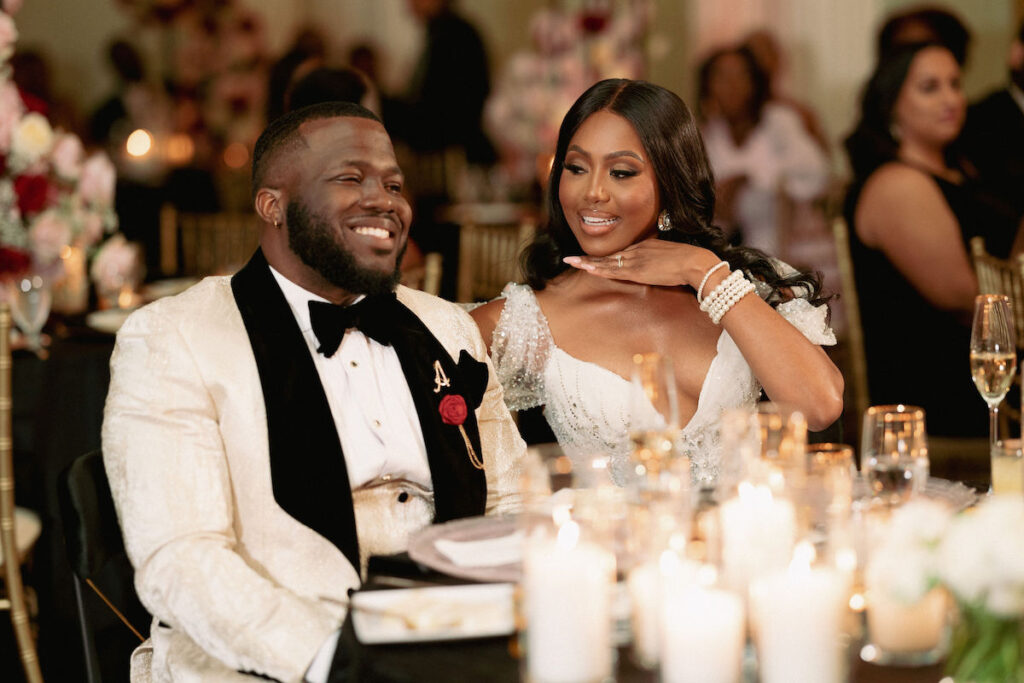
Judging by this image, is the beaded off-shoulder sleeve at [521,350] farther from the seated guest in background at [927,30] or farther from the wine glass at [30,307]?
the seated guest in background at [927,30]

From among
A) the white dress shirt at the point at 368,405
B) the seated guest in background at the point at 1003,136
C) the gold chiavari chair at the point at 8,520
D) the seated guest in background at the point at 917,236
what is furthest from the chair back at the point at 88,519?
the seated guest in background at the point at 1003,136

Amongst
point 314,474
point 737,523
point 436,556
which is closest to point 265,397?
point 314,474

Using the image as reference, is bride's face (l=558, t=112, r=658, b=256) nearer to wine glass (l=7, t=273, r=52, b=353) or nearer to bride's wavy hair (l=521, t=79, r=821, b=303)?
bride's wavy hair (l=521, t=79, r=821, b=303)

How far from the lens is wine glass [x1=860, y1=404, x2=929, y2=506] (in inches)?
66.9

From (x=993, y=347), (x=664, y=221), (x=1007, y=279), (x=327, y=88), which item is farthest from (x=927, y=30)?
(x=993, y=347)

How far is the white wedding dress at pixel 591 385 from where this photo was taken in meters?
2.81

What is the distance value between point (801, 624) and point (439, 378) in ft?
3.57

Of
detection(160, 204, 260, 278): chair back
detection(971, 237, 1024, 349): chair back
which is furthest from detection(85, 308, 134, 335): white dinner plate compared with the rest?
detection(971, 237, 1024, 349): chair back

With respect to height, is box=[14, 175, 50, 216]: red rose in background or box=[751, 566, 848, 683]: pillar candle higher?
box=[14, 175, 50, 216]: red rose in background

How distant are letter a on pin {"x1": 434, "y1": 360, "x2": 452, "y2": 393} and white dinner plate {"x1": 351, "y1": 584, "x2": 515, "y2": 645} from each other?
671mm

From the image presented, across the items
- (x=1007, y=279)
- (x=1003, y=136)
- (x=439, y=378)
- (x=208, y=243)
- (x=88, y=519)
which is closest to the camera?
(x=88, y=519)

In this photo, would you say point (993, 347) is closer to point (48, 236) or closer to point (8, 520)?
point (8, 520)

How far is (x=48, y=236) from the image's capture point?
3.85 meters

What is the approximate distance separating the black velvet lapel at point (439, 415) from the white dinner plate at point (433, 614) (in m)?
0.56
